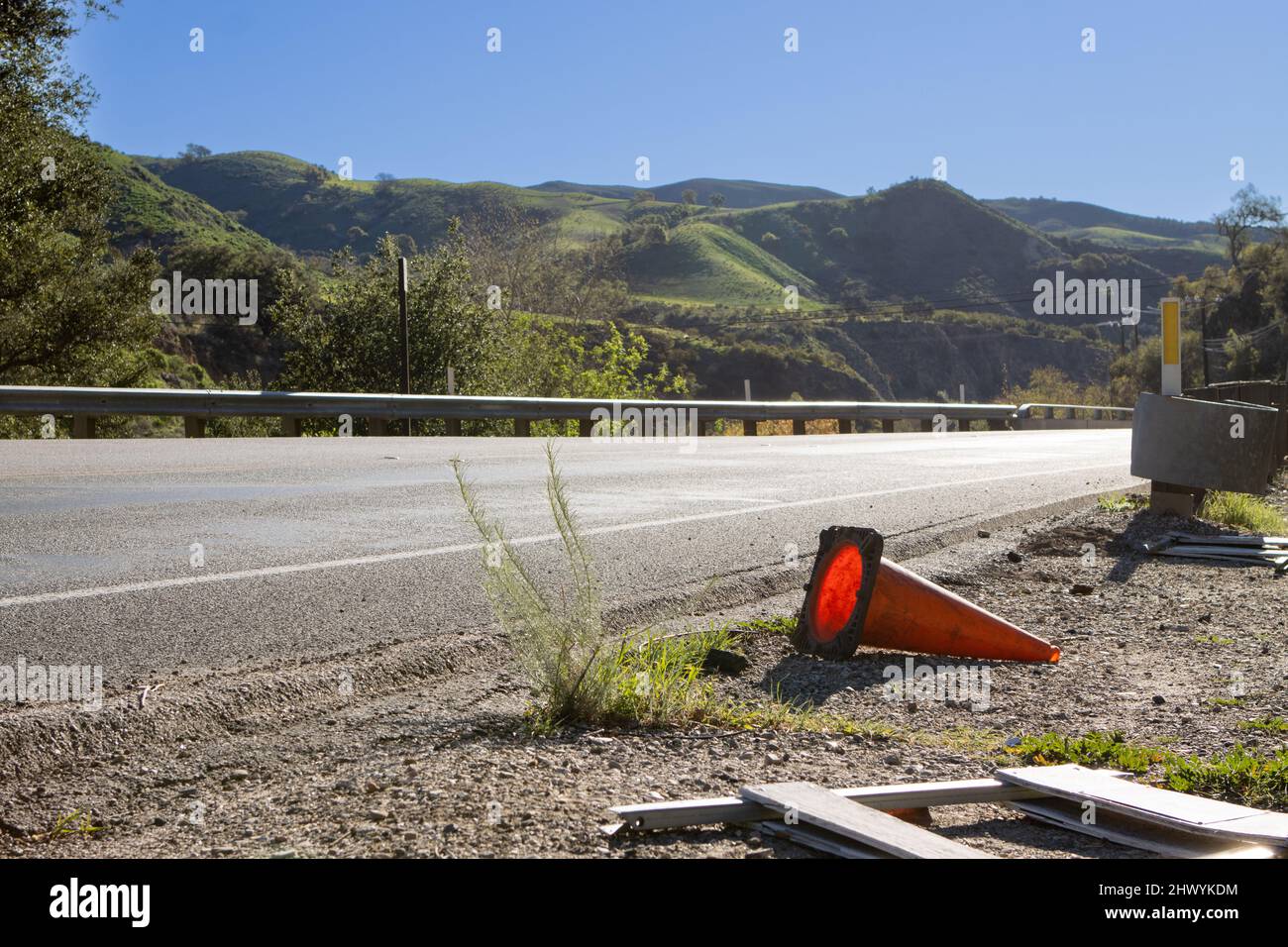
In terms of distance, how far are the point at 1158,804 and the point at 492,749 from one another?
1.64 meters

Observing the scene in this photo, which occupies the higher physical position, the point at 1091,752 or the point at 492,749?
the point at 492,749

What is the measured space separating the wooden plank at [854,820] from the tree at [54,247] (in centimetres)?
2815

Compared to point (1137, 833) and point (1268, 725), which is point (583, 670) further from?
point (1268, 725)

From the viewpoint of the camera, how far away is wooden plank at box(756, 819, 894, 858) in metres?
2.40

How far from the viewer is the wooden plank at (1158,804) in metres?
2.61

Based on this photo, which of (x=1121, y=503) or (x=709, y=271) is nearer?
(x=1121, y=503)

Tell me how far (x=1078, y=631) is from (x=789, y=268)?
190 metres

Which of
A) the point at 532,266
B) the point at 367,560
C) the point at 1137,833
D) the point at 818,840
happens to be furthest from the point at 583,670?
the point at 532,266

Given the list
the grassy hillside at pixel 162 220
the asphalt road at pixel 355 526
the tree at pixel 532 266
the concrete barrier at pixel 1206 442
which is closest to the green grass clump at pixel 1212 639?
the asphalt road at pixel 355 526

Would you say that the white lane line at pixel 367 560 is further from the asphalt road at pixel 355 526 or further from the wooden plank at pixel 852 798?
the wooden plank at pixel 852 798

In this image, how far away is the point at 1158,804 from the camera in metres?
2.80

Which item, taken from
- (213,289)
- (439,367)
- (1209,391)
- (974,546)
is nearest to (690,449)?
(1209,391)

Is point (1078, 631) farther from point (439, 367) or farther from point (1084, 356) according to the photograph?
point (1084, 356)
